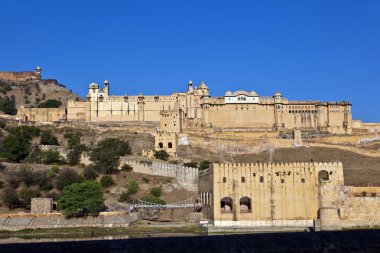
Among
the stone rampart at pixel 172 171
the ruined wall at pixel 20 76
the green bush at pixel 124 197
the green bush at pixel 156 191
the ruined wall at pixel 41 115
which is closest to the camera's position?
the green bush at pixel 124 197

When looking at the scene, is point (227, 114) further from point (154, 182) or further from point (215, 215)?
point (215, 215)

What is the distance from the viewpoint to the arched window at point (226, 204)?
38.6m

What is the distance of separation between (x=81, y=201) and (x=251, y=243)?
3325cm

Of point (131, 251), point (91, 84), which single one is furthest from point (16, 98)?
point (131, 251)

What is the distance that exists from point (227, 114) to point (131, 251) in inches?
3367

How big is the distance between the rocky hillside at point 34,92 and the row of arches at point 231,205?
287 ft

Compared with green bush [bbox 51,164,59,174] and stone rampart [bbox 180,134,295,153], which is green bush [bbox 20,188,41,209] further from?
stone rampart [bbox 180,134,295,153]

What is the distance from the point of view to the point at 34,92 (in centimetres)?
12888

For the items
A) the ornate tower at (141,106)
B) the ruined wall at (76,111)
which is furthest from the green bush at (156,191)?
the ruined wall at (76,111)

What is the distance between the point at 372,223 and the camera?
3688cm

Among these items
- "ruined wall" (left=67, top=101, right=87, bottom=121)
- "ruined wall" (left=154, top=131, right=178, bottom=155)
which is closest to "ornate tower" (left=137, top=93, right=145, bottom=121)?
"ruined wall" (left=67, top=101, right=87, bottom=121)

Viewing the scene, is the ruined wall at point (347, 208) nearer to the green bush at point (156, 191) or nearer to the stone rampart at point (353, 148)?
the green bush at point (156, 191)

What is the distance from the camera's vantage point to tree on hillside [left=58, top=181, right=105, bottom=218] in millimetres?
43188

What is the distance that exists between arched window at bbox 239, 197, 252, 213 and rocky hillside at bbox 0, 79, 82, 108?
3435 inches
